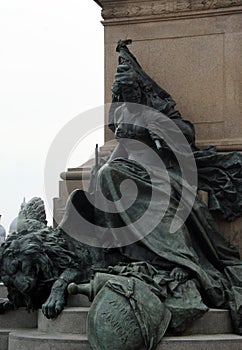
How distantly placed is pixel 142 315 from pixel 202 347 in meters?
0.59

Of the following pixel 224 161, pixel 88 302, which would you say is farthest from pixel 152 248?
pixel 224 161

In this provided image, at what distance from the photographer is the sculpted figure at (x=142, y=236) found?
8352 mm

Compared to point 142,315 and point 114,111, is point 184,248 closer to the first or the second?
point 142,315

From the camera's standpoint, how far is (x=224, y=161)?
33.6 feet

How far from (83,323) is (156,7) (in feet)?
13.8

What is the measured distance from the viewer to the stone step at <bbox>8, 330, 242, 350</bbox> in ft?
26.3

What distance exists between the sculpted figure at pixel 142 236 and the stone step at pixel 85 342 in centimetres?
13

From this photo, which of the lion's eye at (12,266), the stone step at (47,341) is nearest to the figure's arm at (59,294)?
the stone step at (47,341)

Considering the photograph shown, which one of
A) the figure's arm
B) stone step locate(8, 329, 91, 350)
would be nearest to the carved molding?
the figure's arm

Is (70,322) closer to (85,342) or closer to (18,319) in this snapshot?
(85,342)

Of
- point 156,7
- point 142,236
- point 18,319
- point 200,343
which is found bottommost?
point 18,319

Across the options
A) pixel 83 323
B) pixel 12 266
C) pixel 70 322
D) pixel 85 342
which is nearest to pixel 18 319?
pixel 12 266

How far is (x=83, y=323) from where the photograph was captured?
830cm

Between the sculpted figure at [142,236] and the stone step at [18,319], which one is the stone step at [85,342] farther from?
the stone step at [18,319]
